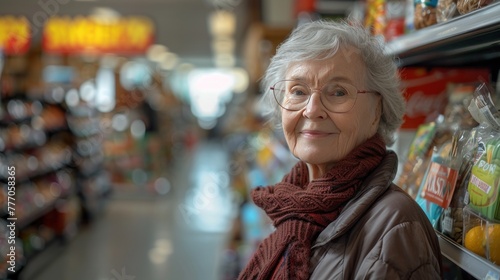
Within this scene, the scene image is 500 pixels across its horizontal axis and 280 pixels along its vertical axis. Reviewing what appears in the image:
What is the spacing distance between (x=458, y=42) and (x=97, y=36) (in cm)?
755

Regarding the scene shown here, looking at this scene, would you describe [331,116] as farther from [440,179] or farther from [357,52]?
[440,179]

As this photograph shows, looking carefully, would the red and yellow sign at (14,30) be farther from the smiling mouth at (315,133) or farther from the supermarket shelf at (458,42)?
the smiling mouth at (315,133)

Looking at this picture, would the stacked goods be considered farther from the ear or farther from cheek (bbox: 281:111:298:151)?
cheek (bbox: 281:111:298:151)

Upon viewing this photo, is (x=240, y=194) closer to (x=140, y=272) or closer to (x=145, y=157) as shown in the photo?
(x=140, y=272)

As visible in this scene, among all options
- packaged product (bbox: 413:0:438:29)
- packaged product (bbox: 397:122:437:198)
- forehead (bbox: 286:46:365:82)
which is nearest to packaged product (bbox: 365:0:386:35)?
packaged product (bbox: 413:0:438:29)

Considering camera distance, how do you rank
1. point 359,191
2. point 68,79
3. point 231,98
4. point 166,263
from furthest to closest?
point 231,98 < point 68,79 < point 166,263 < point 359,191

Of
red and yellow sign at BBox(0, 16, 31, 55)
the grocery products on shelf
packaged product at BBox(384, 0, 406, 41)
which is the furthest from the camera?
red and yellow sign at BBox(0, 16, 31, 55)

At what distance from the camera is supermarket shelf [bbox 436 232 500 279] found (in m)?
1.15

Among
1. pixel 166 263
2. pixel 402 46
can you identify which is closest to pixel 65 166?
pixel 166 263

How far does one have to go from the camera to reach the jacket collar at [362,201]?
127 cm

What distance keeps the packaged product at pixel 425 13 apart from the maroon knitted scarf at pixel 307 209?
509 millimetres

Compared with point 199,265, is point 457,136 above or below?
above

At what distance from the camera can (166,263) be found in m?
5.95

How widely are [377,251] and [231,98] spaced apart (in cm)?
3019
